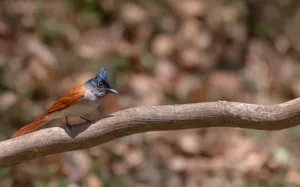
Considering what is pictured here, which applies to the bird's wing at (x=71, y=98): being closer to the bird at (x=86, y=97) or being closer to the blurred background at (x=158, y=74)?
the bird at (x=86, y=97)

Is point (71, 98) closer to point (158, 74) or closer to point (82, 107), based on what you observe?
point (82, 107)

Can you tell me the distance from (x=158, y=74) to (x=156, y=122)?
4824 mm

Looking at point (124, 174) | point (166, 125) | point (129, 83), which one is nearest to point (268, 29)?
point (129, 83)

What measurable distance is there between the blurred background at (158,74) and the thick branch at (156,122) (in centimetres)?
221

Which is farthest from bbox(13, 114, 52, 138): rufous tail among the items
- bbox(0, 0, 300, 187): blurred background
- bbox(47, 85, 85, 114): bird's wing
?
bbox(0, 0, 300, 187): blurred background

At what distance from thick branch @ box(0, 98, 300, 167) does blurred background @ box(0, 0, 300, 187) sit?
7.26 ft

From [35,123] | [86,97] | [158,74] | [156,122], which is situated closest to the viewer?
[156,122]

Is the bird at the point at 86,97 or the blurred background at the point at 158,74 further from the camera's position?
the blurred background at the point at 158,74

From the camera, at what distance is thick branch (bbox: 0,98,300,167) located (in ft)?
12.5

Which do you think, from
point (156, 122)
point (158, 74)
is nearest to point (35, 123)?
point (156, 122)

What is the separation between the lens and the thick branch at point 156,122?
3803 millimetres

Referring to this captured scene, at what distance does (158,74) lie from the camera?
28.4 feet

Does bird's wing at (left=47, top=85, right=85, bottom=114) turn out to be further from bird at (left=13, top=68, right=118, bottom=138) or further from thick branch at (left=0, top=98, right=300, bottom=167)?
thick branch at (left=0, top=98, right=300, bottom=167)

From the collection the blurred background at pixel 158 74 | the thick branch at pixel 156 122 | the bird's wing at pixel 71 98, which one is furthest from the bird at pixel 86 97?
the blurred background at pixel 158 74
